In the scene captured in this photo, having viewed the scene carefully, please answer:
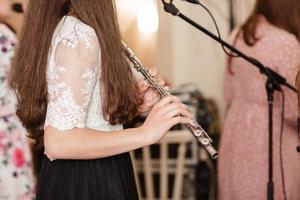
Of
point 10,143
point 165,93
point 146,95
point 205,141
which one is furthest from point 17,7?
point 205,141

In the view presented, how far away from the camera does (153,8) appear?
358cm

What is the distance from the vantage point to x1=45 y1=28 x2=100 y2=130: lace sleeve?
4.38 ft

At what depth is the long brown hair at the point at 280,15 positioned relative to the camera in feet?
6.96

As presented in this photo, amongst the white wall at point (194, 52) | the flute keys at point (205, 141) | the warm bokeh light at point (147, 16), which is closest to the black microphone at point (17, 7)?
the flute keys at point (205, 141)

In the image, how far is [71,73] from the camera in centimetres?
133

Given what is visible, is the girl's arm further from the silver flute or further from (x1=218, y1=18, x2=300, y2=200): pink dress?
(x1=218, y1=18, x2=300, y2=200): pink dress

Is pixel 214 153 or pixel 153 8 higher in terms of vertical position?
pixel 153 8

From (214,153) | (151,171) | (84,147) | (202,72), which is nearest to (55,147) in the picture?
(84,147)

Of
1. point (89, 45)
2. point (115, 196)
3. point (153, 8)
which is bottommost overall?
point (115, 196)

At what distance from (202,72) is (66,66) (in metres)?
2.57

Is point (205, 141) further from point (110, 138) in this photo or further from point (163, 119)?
point (110, 138)

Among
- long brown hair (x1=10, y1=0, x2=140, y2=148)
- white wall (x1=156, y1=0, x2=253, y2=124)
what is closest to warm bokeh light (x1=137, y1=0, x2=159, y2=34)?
white wall (x1=156, y1=0, x2=253, y2=124)

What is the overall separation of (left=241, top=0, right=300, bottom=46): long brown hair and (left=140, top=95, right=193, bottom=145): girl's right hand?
81cm

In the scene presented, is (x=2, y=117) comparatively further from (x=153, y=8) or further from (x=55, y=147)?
(x=153, y=8)
